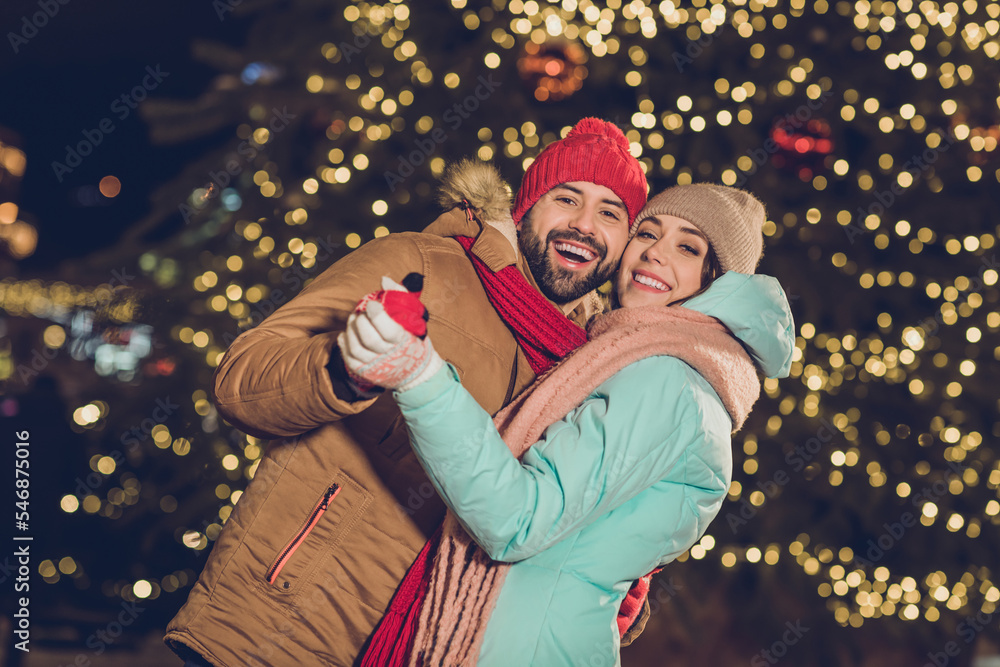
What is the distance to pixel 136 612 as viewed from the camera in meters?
3.69

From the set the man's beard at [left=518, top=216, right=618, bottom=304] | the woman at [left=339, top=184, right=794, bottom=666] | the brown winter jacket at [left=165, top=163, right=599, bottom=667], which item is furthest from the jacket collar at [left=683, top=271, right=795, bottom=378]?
the brown winter jacket at [left=165, top=163, right=599, bottom=667]

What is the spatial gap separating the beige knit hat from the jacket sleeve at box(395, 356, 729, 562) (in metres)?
0.51

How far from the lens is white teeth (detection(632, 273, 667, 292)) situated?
1.81 metres

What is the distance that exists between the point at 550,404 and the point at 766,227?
2.08 meters

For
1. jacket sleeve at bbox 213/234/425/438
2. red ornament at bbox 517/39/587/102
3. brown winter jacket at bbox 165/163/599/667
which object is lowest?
brown winter jacket at bbox 165/163/599/667

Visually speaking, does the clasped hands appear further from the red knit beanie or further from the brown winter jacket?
the red knit beanie

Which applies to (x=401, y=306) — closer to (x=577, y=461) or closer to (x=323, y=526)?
(x=577, y=461)

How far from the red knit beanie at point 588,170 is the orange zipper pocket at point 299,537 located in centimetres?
102

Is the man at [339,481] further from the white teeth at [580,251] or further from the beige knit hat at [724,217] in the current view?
the beige knit hat at [724,217]

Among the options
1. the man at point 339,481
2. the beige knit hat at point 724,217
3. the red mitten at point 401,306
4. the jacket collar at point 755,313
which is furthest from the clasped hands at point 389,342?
the beige knit hat at point 724,217

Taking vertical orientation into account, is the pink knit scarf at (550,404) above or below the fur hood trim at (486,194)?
below

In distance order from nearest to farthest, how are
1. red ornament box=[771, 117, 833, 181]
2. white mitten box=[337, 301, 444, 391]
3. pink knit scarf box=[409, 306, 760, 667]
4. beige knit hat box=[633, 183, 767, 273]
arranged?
1. white mitten box=[337, 301, 444, 391]
2. pink knit scarf box=[409, 306, 760, 667]
3. beige knit hat box=[633, 183, 767, 273]
4. red ornament box=[771, 117, 833, 181]

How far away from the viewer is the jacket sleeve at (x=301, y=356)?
48.9 inches

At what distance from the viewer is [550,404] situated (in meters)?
1.43
